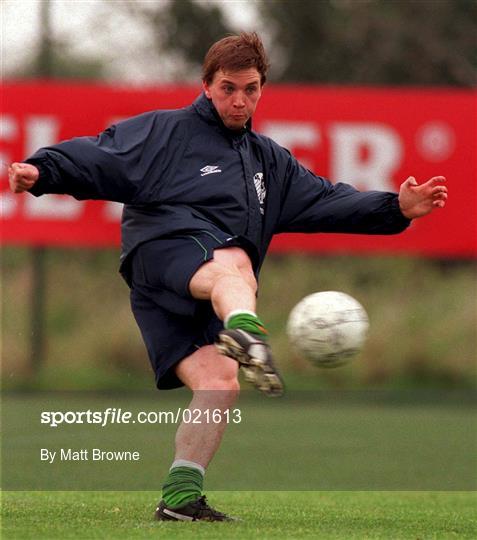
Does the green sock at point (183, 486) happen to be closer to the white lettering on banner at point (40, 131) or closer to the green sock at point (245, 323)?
the green sock at point (245, 323)

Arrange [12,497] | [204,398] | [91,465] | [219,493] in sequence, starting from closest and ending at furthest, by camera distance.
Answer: [204,398] → [12,497] → [219,493] → [91,465]

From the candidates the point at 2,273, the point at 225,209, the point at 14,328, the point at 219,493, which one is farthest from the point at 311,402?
the point at 225,209

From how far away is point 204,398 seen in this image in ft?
20.1

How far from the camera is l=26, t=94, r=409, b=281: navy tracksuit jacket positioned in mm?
6203

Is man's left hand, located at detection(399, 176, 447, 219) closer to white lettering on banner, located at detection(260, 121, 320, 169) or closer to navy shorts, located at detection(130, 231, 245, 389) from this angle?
navy shorts, located at detection(130, 231, 245, 389)

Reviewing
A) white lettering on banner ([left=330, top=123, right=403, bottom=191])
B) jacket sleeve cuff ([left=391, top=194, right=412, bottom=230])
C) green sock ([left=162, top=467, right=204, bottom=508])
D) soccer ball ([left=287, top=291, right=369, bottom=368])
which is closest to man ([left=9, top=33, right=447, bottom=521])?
green sock ([left=162, top=467, right=204, bottom=508])

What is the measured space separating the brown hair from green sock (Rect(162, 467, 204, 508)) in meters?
1.86

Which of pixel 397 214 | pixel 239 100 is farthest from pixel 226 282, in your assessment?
pixel 397 214

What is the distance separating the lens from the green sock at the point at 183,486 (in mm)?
6129

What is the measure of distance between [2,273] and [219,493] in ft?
38.8

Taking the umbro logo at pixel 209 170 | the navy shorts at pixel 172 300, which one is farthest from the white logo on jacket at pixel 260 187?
the navy shorts at pixel 172 300

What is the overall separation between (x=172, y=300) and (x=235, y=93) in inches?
40.4

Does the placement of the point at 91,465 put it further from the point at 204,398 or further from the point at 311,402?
the point at 311,402

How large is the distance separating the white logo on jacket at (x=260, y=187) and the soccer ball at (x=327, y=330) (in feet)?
1.88
